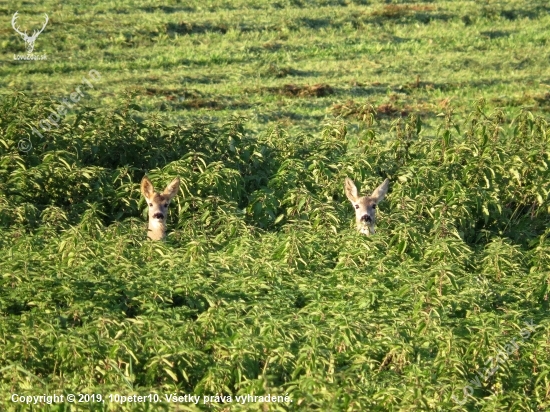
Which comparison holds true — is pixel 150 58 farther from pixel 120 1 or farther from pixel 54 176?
pixel 54 176

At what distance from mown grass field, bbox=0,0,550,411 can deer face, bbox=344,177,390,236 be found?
5.1 inches

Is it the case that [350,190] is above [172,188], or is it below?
below

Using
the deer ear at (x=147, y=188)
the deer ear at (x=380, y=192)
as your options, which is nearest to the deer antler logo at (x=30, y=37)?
the deer ear at (x=147, y=188)

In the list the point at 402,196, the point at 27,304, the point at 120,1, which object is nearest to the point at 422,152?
the point at 402,196

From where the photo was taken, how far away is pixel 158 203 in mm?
9133

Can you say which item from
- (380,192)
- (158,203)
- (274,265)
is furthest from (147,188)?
(380,192)

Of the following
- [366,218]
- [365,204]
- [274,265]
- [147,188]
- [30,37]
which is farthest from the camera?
[30,37]

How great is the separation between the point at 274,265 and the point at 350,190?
209 cm

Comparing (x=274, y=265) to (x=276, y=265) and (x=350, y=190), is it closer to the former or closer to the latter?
(x=276, y=265)

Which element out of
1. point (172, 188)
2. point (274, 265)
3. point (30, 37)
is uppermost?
point (172, 188)

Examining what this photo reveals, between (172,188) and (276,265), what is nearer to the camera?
(276,265)

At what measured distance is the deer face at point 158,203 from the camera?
358 inches

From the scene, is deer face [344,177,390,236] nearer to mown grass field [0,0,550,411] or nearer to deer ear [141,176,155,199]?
mown grass field [0,0,550,411]

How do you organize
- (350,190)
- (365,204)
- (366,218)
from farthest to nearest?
(350,190) < (365,204) < (366,218)
